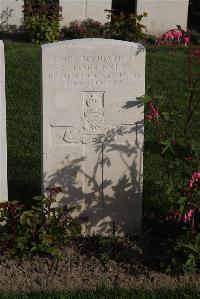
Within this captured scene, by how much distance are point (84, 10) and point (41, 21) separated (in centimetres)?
123

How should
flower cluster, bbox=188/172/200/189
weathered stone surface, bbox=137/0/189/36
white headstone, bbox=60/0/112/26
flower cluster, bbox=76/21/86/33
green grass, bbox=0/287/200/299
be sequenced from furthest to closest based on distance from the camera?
weathered stone surface, bbox=137/0/189/36
white headstone, bbox=60/0/112/26
flower cluster, bbox=76/21/86/33
flower cluster, bbox=188/172/200/189
green grass, bbox=0/287/200/299

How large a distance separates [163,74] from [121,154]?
5.46 metres

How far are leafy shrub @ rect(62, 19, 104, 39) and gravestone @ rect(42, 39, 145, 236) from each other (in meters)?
7.74

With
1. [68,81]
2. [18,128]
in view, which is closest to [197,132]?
[18,128]

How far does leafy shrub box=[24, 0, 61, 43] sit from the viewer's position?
1235 cm

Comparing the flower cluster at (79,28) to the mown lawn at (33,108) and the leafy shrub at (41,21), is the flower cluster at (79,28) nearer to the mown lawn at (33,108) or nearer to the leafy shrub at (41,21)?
the leafy shrub at (41,21)

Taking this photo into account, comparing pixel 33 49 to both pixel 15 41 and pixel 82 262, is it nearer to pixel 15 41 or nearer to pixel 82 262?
pixel 15 41

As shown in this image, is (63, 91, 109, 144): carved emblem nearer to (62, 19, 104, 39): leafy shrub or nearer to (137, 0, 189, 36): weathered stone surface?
(62, 19, 104, 39): leafy shrub

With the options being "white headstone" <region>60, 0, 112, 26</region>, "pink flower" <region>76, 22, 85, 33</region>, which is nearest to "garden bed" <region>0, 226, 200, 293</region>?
"pink flower" <region>76, 22, 85, 33</region>

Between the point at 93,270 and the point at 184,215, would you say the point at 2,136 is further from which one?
the point at 184,215

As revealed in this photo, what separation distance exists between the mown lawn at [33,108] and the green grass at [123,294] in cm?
136

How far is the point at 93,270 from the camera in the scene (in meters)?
5.32

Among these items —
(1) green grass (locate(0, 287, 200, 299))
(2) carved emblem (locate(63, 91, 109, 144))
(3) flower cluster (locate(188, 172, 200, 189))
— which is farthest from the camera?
(2) carved emblem (locate(63, 91, 109, 144))

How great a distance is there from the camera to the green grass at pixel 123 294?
16.1 feet
